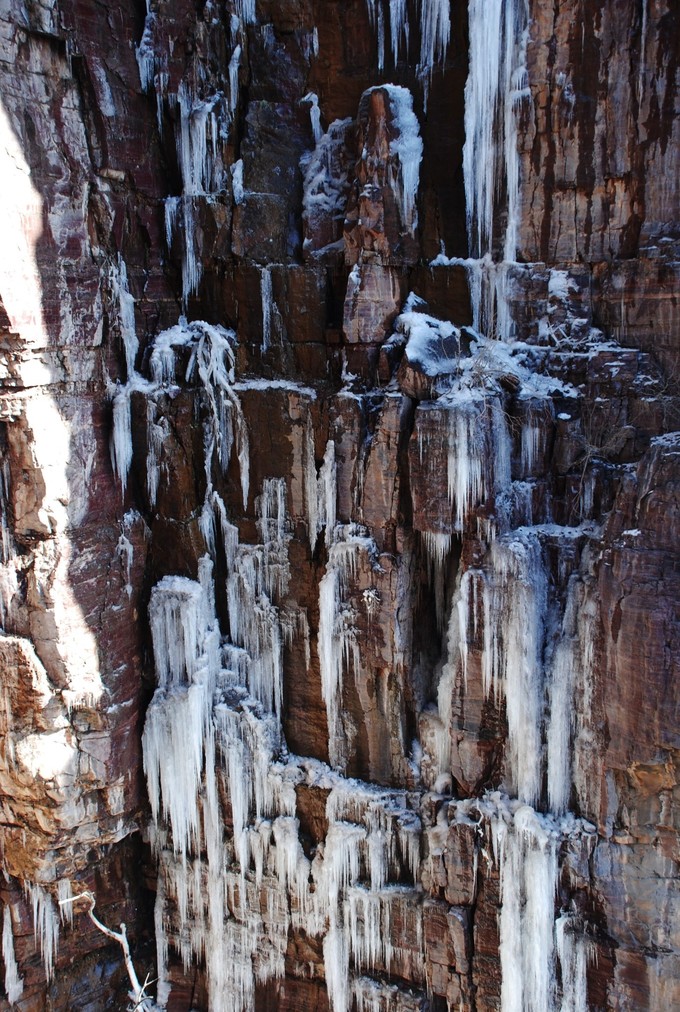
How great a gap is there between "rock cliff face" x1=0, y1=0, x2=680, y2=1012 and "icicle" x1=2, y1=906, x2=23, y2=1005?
0.16ft

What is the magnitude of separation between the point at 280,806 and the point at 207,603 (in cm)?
310

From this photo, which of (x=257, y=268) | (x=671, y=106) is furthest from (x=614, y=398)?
(x=257, y=268)

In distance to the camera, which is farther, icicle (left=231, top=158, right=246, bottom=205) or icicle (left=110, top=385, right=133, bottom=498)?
icicle (left=231, top=158, right=246, bottom=205)

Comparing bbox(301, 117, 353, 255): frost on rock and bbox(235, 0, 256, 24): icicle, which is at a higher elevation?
bbox(235, 0, 256, 24): icicle

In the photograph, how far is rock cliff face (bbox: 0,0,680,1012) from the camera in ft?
36.5

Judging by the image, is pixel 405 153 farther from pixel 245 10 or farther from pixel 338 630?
pixel 338 630

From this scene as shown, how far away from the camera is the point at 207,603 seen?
522 inches

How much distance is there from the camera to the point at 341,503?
12.2 m

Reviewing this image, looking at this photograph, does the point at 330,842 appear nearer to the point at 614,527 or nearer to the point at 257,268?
the point at 614,527

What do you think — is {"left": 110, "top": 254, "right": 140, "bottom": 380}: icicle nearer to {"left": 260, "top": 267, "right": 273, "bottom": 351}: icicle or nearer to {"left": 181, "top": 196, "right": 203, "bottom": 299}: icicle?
{"left": 181, "top": 196, "right": 203, "bottom": 299}: icicle

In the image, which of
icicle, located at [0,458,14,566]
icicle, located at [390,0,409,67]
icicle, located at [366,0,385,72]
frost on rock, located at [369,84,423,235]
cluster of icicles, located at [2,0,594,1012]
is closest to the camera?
cluster of icicles, located at [2,0,594,1012]

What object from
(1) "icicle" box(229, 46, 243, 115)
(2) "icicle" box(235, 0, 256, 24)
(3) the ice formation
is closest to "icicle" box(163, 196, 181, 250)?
(3) the ice formation

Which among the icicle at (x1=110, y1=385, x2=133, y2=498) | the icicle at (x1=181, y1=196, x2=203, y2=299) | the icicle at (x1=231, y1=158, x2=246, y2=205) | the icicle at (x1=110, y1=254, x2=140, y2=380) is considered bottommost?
the icicle at (x1=110, y1=385, x2=133, y2=498)

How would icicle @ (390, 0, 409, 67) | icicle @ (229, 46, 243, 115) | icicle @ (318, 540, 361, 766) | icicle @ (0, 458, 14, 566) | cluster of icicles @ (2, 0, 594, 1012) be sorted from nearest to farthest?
cluster of icicles @ (2, 0, 594, 1012), icicle @ (0, 458, 14, 566), icicle @ (318, 540, 361, 766), icicle @ (390, 0, 409, 67), icicle @ (229, 46, 243, 115)
